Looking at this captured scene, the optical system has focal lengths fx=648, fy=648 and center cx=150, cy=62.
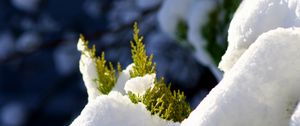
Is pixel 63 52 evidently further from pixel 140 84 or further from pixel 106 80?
pixel 140 84

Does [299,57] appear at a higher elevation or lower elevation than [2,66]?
lower

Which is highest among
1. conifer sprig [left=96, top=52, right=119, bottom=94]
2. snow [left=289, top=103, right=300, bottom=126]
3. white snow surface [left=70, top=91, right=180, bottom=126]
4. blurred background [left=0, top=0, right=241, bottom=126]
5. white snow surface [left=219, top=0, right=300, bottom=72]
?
blurred background [left=0, top=0, right=241, bottom=126]

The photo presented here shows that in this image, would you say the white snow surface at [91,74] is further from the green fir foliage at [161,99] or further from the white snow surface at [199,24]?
the white snow surface at [199,24]

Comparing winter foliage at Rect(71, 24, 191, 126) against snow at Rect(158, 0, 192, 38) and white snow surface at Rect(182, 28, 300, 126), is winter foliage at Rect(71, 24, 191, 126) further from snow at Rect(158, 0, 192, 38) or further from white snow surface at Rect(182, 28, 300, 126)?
snow at Rect(158, 0, 192, 38)

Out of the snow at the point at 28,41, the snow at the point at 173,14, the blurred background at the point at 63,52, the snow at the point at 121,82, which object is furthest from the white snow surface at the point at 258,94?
the snow at the point at 28,41

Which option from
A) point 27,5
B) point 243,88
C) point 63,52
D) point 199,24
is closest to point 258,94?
point 243,88

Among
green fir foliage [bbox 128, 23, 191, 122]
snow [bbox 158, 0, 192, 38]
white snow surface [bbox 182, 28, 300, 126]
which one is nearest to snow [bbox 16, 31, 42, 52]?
snow [bbox 158, 0, 192, 38]

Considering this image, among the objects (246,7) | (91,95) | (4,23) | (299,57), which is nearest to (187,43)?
(91,95)

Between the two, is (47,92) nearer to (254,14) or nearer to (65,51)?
(65,51)
